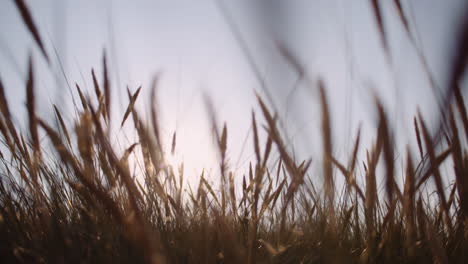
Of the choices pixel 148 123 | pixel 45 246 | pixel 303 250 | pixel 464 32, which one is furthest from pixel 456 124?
pixel 45 246

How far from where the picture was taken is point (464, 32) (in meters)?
0.36

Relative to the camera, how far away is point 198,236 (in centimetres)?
65

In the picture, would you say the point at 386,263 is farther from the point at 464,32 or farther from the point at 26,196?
the point at 26,196

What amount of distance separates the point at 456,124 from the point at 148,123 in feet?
1.83

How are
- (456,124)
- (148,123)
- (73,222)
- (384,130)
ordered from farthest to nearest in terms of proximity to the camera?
(73,222)
(148,123)
(456,124)
(384,130)

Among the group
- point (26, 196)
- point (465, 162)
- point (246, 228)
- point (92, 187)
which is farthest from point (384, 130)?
point (26, 196)

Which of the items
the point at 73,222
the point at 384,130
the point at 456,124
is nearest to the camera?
the point at 384,130

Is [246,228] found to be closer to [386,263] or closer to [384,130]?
[386,263]

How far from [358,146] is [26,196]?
79 centimetres

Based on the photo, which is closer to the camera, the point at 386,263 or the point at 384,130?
the point at 384,130

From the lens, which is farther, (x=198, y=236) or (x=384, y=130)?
(x=198, y=236)

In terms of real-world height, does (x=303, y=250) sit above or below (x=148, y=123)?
below

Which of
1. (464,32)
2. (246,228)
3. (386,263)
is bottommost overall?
(386,263)

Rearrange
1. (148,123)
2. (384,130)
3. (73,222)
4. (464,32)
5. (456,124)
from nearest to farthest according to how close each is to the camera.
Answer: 1. (464,32)
2. (384,130)
3. (456,124)
4. (148,123)
5. (73,222)
